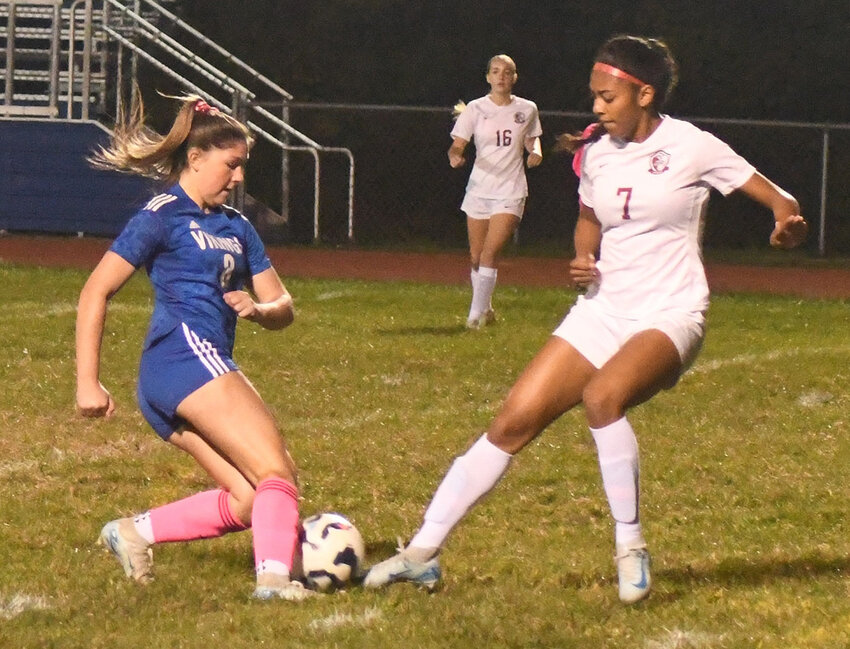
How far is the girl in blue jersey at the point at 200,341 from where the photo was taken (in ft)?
15.7

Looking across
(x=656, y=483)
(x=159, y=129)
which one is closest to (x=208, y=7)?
(x=159, y=129)

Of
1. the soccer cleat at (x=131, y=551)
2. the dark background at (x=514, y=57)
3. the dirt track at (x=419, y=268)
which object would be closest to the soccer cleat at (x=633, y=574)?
the soccer cleat at (x=131, y=551)

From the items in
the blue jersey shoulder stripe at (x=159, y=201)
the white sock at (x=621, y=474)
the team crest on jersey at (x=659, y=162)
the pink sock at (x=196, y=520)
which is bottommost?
the pink sock at (x=196, y=520)

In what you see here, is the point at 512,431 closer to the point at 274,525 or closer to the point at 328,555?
the point at 328,555

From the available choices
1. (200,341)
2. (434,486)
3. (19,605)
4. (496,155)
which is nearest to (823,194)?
(496,155)

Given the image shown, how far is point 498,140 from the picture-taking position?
12508 millimetres

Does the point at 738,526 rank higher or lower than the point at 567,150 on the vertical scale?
lower

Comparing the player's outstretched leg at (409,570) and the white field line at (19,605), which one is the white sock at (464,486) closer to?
the player's outstretched leg at (409,570)

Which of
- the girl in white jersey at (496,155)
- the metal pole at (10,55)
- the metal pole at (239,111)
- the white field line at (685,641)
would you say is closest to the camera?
the white field line at (685,641)

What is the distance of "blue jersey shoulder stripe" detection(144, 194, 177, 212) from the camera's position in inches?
194

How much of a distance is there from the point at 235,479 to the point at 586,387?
43.9 inches

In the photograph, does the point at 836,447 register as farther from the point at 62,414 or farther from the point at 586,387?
the point at 62,414

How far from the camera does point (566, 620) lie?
183 inches

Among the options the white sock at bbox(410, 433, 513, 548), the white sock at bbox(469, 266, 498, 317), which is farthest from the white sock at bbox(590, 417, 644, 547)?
the white sock at bbox(469, 266, 498, 317)
